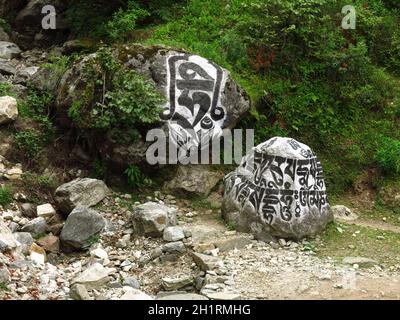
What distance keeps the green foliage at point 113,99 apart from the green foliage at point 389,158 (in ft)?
12.8

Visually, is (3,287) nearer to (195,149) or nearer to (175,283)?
(175,283)

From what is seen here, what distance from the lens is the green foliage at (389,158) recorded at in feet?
29.6

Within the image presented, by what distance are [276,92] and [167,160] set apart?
265 cm

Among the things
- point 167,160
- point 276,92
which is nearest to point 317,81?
point 276,92

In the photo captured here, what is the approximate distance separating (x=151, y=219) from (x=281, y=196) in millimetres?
1836

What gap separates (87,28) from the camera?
12.6m

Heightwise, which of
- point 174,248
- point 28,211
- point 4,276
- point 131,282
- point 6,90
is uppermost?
point 6,90

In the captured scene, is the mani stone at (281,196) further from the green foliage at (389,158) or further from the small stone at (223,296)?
the green foliage at (389,158)

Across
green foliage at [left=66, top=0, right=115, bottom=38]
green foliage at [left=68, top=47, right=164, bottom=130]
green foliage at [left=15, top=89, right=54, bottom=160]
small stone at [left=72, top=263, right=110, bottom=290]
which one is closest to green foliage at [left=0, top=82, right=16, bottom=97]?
green foliage at [left=15, top=89, right=54, bottom=160]

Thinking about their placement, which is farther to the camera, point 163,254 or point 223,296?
point 163,254

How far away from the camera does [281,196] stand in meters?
7.39

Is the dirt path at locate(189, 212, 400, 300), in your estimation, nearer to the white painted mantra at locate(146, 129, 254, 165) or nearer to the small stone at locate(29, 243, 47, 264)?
the white painted mantra at locate(146, 129, 254, 165)

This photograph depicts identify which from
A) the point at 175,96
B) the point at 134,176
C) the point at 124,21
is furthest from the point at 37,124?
the point at 124,21

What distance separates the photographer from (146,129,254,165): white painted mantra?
865 centimetres
